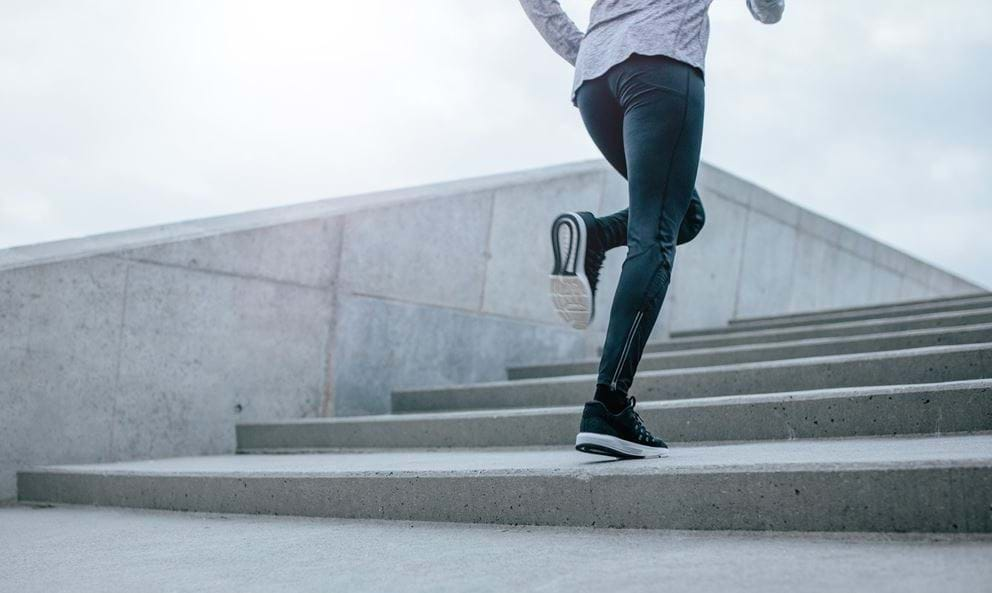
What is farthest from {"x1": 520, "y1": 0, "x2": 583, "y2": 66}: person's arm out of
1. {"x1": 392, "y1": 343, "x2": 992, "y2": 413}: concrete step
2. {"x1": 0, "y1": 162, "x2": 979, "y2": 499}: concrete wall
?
{"x1": 0, "y1": 162, "x2": 979, "y2": 499}: concrete wall

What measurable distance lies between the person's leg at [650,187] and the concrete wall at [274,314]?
116 inches

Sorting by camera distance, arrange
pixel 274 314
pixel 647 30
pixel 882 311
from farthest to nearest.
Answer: pixel 882 311, pixel 274 314, pixel 647 30

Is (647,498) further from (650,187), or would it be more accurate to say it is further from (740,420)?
(740,420)

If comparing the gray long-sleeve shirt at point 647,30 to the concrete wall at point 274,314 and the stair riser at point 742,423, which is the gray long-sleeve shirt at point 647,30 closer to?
the stair riser at point 742,423

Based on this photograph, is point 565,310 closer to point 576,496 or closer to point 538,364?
point 576,496

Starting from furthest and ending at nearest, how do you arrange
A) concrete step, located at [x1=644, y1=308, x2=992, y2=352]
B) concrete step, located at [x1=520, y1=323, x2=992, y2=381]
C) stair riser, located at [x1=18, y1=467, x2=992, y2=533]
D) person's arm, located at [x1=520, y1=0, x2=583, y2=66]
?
concrete step, located at [x1=644, y1=308, x2=992, y2=352], concrete step, located at [x1=520, y1=323, x2=992, y2=381], person's arm, located at [x1=520, y1=0, x2=583, y2=66], stair riser, located at [x1=18, y1=467, x2=992, y2=533]

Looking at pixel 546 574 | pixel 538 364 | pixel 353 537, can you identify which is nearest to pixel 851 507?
pixel 546 574

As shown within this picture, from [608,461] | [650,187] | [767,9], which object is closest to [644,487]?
[608,461]

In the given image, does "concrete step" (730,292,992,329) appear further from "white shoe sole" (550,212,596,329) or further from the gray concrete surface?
the gray concrete surface

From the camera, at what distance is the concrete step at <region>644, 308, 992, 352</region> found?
16.6 feet

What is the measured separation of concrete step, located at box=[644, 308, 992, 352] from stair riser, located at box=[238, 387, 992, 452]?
7.32 ft

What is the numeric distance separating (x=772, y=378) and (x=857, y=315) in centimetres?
306

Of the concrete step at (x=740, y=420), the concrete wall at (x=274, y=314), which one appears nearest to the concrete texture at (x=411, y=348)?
the concrete wall at (x=274, y=314)

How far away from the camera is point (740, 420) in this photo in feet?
10.6
